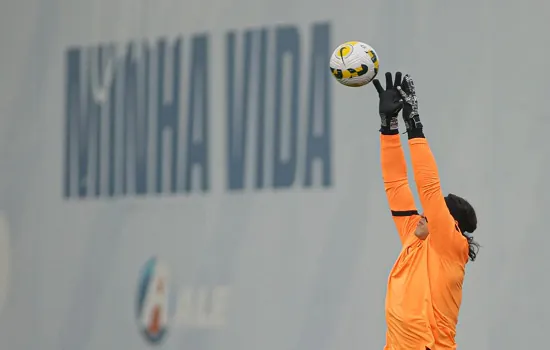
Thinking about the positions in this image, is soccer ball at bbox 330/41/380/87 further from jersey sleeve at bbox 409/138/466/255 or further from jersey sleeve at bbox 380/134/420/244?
jersey sleeve at bbox 409/138/466/255

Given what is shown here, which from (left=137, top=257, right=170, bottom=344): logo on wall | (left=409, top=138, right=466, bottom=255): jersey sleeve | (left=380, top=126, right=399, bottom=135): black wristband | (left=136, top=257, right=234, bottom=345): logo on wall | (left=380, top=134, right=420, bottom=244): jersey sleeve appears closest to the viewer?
(left=409, top=138, right=466, bottom=255): jersey sleeve

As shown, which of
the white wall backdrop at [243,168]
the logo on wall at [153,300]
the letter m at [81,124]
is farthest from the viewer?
the letter m at [81,124]

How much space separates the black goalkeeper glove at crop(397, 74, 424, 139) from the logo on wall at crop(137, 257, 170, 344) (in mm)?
3671

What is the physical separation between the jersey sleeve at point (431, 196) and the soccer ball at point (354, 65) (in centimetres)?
51

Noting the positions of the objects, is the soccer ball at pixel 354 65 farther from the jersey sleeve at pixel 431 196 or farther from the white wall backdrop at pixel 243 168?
the white wall backdrop at pixel 243 168

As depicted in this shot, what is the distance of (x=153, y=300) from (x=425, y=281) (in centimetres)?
357

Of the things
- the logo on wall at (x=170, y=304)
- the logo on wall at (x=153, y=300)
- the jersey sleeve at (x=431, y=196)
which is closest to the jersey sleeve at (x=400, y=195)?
the jersey sleeve at (x=431, y=196)

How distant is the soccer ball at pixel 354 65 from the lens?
5.22 meters

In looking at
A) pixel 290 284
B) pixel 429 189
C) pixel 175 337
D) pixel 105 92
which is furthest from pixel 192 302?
pixel 429 189

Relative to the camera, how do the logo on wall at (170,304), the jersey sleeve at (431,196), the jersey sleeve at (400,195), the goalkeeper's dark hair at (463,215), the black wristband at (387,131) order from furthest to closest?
the logo on wall at (170,304), the jersey sleeve at (400,195), the black wristband at (387,131), the goalkeeper's dark hair at (463,215), the jersey sleeve at (431,196)

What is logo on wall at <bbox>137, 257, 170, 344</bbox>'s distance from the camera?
27.0 ft

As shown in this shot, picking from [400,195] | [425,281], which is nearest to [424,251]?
[425,281]

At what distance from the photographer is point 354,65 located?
5.21m

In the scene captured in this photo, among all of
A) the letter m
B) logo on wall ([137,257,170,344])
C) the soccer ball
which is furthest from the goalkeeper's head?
the letter m
